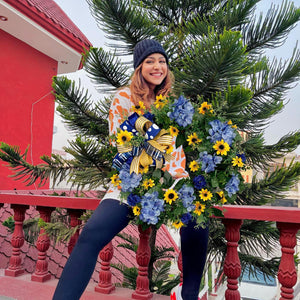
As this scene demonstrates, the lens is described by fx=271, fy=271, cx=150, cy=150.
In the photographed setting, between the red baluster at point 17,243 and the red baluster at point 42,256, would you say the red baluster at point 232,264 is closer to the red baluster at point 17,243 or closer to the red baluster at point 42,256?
the red baluster at point 42,256

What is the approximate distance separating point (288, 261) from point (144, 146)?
888 mm

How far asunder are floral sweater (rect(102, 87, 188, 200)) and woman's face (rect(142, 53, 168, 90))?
0.45 ft

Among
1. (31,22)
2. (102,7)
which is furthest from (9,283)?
(31,22)

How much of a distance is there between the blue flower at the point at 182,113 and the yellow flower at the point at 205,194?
27cm

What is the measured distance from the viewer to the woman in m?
0.97

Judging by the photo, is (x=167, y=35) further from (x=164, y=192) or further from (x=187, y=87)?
(x=164, y=192)

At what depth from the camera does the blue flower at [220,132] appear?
1.05 metres

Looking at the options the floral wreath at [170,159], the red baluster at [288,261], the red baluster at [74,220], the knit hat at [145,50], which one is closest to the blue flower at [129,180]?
the floral wreath at [170,159]

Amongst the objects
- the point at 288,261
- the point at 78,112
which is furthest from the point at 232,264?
the point at 78,112

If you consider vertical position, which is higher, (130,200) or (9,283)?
(130,200)

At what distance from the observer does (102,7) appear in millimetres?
2912

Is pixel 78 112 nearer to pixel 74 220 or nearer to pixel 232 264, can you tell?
pixel 74 220

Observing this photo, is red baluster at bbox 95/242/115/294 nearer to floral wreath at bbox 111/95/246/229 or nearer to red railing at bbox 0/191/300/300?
red railing at bbox 0/191/300/300

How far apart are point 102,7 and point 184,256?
8.95 ft
